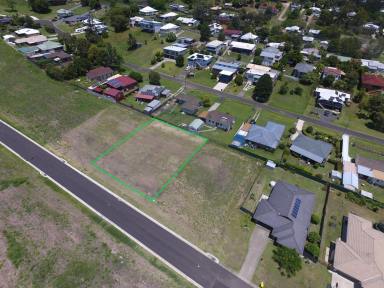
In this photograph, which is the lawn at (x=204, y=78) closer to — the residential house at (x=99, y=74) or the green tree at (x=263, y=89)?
the green tree at (x=263, y=89)

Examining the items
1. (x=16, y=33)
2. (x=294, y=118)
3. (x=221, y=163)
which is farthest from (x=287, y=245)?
(x=16, y=33)

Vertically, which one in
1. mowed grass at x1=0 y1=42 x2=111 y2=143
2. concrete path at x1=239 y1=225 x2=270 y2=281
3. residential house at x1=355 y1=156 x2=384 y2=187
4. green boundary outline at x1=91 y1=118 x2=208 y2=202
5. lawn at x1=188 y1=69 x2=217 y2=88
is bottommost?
mowed grass at x1=0 y1=42 x2=111 y2=143

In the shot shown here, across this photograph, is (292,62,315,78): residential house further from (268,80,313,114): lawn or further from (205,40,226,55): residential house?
(205,40,226,55): residential house

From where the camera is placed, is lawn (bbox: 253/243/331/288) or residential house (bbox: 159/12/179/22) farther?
residential house (bbox: 159/12/179/22)

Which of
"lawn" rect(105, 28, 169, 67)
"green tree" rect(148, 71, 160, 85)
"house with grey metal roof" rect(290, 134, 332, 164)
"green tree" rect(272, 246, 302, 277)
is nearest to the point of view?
"green tree" rect(272, 246, 302, 277)

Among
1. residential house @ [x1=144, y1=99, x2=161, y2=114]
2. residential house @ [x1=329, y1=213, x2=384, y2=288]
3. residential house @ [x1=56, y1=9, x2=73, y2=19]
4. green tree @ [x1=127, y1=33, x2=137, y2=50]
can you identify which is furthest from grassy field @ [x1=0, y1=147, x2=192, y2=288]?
residential house @ [x1=56, y1=9, x2=73, y2=19]

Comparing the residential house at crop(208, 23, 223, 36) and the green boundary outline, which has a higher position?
the residential house at crop(208, 23, 223, 36)

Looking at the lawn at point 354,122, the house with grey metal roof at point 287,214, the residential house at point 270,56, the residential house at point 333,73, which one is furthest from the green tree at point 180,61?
the house with grey metal roof at point 287,214
